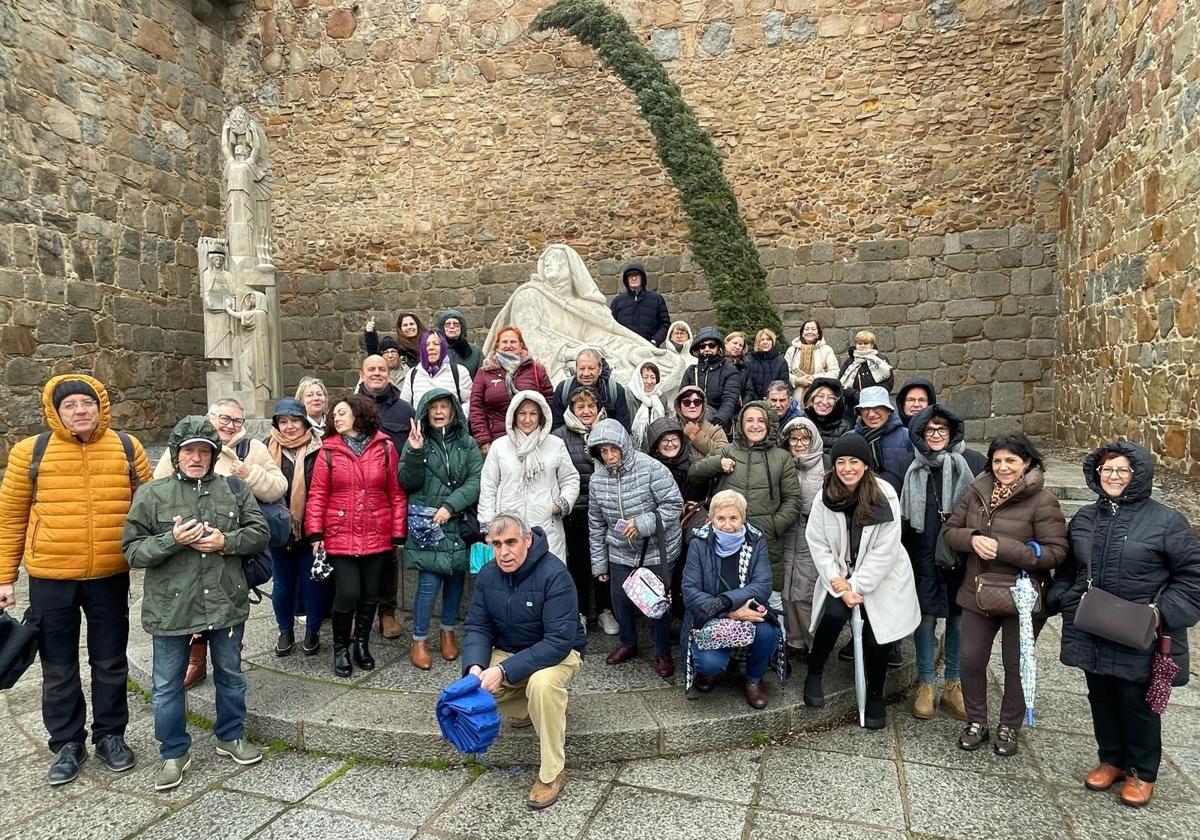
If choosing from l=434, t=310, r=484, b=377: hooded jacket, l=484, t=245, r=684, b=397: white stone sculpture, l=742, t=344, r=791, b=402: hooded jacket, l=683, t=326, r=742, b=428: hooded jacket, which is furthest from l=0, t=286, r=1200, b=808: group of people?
l=484, t=245, r=684, b=397: white stone sculpture

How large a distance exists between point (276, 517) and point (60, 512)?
91 centimetres

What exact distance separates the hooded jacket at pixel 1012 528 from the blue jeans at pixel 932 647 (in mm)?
367

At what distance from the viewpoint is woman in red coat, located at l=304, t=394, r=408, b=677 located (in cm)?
396

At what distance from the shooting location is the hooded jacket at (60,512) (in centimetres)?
320

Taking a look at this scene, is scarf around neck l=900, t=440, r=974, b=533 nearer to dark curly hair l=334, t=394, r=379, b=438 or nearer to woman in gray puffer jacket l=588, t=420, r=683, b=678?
woman in gray puffer jacket l=588, t=420, r=683, b=678

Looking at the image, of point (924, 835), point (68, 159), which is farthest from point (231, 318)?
point (924, 835)

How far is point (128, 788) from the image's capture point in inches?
127

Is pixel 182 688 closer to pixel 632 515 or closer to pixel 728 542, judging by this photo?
pixel 632 515

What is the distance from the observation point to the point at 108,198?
10.5 metres

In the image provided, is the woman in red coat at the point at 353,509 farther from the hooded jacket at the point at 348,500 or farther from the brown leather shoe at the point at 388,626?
the brown leather shoe at the point at 388,626

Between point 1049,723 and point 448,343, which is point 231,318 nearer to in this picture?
point 448,343

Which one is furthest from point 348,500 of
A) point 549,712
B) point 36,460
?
point 549,712

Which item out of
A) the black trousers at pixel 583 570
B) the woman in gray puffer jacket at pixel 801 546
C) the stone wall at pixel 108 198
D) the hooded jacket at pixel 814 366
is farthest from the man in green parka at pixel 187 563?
the stone wall at pixel 108 198

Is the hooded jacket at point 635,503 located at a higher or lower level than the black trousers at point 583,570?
higher
